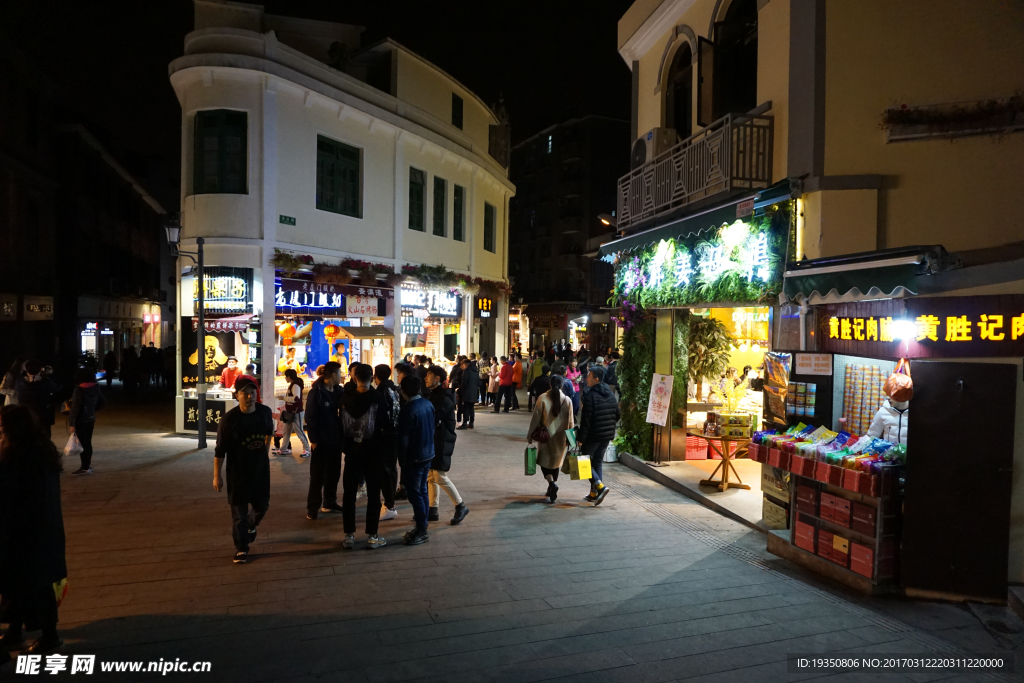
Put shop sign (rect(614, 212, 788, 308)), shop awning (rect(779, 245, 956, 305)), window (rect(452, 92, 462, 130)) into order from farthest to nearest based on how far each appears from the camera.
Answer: window (rect(452, 92, 462, 130)), shop sign (rect(614, 212, 788, 308)), shop awning (rect(779, 245, 956, 305))

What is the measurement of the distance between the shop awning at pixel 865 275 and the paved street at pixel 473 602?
2.89 m

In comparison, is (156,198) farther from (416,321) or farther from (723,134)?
(723,134)

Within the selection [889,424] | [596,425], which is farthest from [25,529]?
[889,424]

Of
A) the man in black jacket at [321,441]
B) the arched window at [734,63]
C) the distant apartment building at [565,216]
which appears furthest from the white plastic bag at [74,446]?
the distant apartment building at [565,216]

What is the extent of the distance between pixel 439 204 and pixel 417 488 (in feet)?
46.1

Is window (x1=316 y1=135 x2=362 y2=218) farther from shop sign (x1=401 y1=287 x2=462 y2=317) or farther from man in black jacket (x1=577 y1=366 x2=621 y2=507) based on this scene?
man in black jacket (x1=577 y1=366 x2=621 y2=507)

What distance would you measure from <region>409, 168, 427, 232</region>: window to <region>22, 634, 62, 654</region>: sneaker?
14.9m

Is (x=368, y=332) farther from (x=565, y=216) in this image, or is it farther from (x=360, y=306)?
(x=565, y=216)

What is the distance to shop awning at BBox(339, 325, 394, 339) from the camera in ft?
51.1

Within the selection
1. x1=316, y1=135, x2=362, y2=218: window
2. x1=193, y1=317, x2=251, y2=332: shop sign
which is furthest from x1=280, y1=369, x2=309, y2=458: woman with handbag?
x1=316, y1=135, x2=362, y2=218: window

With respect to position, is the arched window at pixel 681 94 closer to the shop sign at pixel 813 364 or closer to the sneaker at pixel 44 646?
the shop sign at pixel 813 364

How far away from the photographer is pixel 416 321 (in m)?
18.0

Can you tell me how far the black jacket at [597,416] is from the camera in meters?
8.75

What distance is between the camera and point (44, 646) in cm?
430
